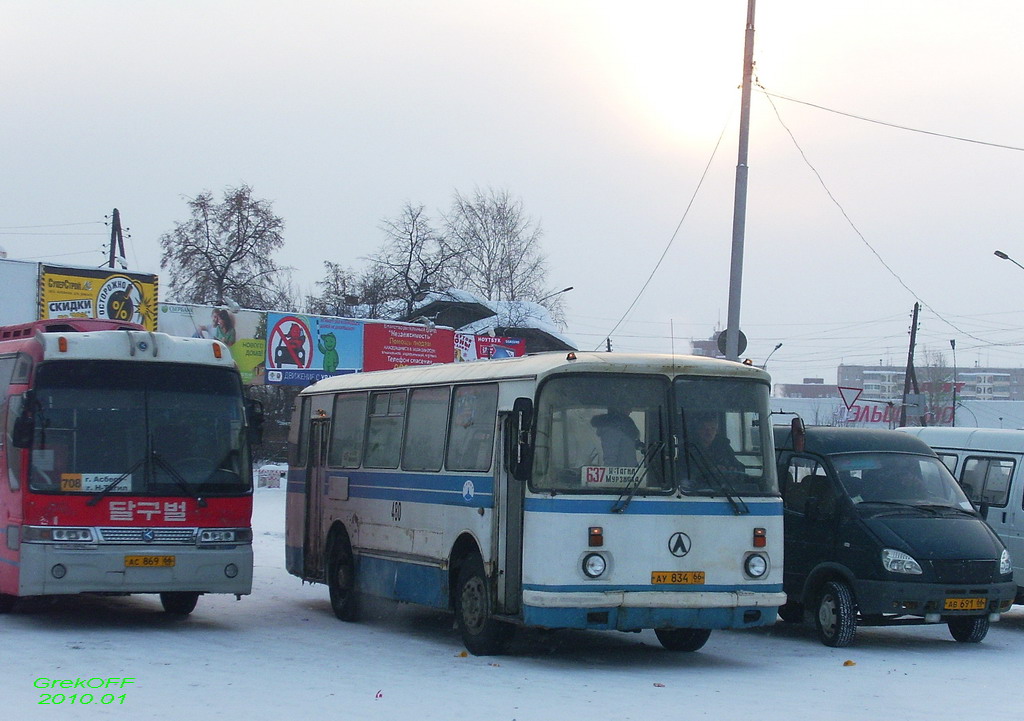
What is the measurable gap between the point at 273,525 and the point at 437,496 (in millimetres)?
16941

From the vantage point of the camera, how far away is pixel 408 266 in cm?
7600

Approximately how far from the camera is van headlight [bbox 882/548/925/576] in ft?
44.9

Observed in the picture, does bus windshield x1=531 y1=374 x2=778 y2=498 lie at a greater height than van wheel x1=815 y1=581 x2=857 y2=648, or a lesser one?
greater

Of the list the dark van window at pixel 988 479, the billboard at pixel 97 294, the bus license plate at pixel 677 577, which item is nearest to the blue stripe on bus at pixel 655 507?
the bus license plate at pixel 677 577

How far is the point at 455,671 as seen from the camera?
38.9 ft

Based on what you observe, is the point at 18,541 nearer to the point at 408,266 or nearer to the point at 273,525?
the point at 273,525

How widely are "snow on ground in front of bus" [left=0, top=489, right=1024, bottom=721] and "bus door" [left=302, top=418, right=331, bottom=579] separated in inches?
39.5

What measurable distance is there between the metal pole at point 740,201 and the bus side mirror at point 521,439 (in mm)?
9432

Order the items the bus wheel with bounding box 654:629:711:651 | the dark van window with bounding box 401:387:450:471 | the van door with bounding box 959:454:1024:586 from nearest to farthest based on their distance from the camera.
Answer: the bus wheel with bounding box 654:629:711:651, the dark van window with bounding box 401:387:450:471, the van door with bounding box 959:454:1024:586

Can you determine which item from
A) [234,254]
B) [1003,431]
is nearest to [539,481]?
[1003,431]

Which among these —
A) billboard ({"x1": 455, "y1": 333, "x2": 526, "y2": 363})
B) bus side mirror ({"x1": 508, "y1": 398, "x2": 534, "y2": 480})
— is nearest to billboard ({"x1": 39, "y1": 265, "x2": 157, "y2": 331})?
billboard ({"x1": 455, "y1": 333, "x2": 526, "y2": 363})

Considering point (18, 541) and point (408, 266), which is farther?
point (408, 266)

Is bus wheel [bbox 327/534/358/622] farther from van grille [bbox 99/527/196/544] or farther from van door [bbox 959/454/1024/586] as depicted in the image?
van door [bbox 959/454/1024/586]

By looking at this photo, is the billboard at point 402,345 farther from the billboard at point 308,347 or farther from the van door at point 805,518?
the van door at point 805,518
